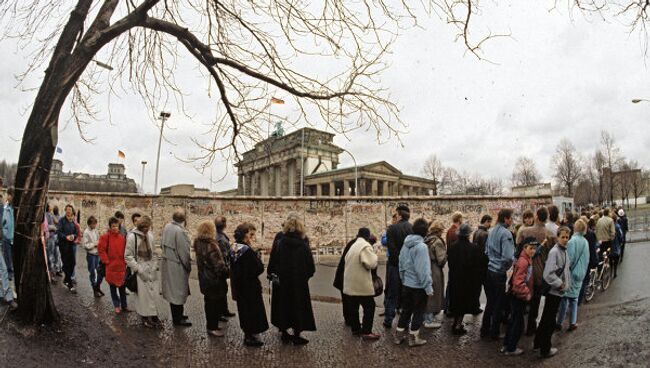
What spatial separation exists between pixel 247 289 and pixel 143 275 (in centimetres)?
189

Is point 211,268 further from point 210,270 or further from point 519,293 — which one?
point 519,293

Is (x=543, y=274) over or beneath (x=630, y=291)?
over

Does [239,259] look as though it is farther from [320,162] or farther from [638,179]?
[638,179]

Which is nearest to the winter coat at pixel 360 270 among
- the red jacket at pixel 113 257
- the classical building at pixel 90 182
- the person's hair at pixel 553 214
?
the person's hair at pixel 553 214

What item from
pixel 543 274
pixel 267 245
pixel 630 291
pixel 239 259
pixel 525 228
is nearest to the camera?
pixel 543 274

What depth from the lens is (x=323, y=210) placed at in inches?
631

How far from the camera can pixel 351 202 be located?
16094 mm

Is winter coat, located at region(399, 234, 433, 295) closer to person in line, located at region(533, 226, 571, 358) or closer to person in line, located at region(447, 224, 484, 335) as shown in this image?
person in line, located at region(447, 224, 484, 335)

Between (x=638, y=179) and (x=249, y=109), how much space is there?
236ft

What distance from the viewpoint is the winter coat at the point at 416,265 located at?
599 cm

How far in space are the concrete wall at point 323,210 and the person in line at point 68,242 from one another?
6.79 m

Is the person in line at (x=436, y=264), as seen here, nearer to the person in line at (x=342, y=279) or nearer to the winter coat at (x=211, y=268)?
the person in line at (x=342, y=279)

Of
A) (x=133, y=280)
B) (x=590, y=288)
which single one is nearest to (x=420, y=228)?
(x=133, y=280)

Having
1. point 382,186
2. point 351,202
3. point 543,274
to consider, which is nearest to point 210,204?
point 351,202
